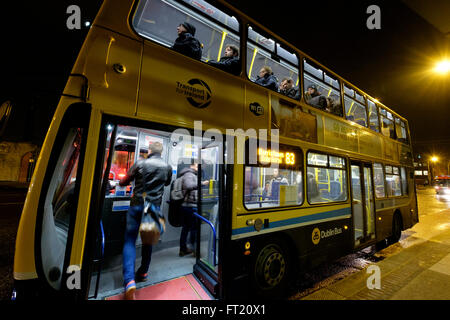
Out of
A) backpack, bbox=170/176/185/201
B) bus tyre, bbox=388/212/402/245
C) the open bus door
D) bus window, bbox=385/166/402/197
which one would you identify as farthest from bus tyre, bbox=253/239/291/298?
bus tyre, bbox=388/212/402/245

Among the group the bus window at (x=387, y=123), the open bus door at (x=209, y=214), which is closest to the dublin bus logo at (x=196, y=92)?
the open bus door at (x=209, y=214)

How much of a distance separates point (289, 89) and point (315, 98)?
2.40 feet

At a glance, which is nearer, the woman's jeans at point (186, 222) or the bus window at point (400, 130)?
the woman's jeans at point (186, 222)

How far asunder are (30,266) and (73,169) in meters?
0.97

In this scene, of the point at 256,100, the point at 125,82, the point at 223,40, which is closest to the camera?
the point at 125,82

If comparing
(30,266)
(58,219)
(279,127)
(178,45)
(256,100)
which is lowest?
(30,266)

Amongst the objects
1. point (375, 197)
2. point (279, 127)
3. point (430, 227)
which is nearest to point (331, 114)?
point (279, 127)

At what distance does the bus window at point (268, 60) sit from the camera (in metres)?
3.31

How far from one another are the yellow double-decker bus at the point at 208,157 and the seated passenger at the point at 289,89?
3 cm

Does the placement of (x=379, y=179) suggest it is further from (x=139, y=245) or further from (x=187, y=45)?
(x=139, y=245)

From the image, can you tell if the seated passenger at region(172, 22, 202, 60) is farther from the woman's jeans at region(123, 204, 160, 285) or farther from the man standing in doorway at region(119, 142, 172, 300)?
the woman's jeans at region(123, 204, 160, 285)

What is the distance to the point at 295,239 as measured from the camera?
3295mm

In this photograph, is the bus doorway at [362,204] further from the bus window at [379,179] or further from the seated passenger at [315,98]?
the seated passenger at [315,98]

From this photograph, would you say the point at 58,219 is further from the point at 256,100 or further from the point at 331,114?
the point at 331,114
